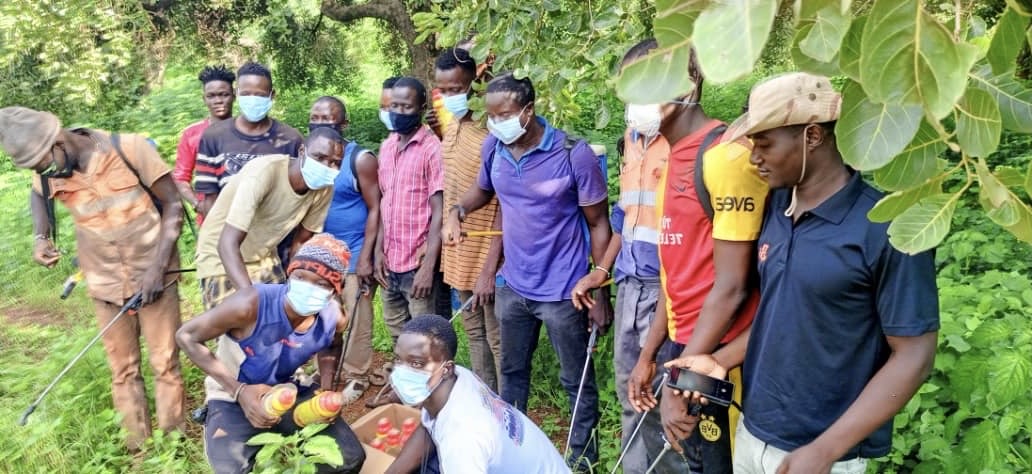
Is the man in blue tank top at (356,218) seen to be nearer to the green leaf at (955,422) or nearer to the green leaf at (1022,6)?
the green leaf at (955,422)

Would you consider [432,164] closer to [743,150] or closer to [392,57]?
[743,150]

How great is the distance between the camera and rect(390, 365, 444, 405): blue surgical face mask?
256cm

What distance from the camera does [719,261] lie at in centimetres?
218

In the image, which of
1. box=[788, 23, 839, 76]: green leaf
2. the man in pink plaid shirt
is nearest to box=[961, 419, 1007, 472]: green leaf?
box=[788, 23, 839, 76]: green leaf

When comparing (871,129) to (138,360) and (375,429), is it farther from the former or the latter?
(138,360)

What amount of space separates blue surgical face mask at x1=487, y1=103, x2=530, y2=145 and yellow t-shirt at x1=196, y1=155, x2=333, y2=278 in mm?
1081

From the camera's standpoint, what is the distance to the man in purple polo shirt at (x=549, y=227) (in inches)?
126

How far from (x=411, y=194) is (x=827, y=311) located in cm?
262

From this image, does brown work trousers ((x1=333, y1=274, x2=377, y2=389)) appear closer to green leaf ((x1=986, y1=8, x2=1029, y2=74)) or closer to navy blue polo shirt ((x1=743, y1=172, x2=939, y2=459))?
navy blue polo shirt ((x1=743, y1=172, x2=939, y2=459))

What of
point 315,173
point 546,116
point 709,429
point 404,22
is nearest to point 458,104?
point 546,116

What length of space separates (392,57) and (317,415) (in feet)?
25.7

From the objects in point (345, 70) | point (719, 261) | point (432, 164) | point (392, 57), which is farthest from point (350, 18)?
point (719, 261)

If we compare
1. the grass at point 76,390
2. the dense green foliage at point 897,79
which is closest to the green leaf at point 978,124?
the dense green foliage at point 897,79

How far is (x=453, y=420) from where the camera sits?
7.86 feet
